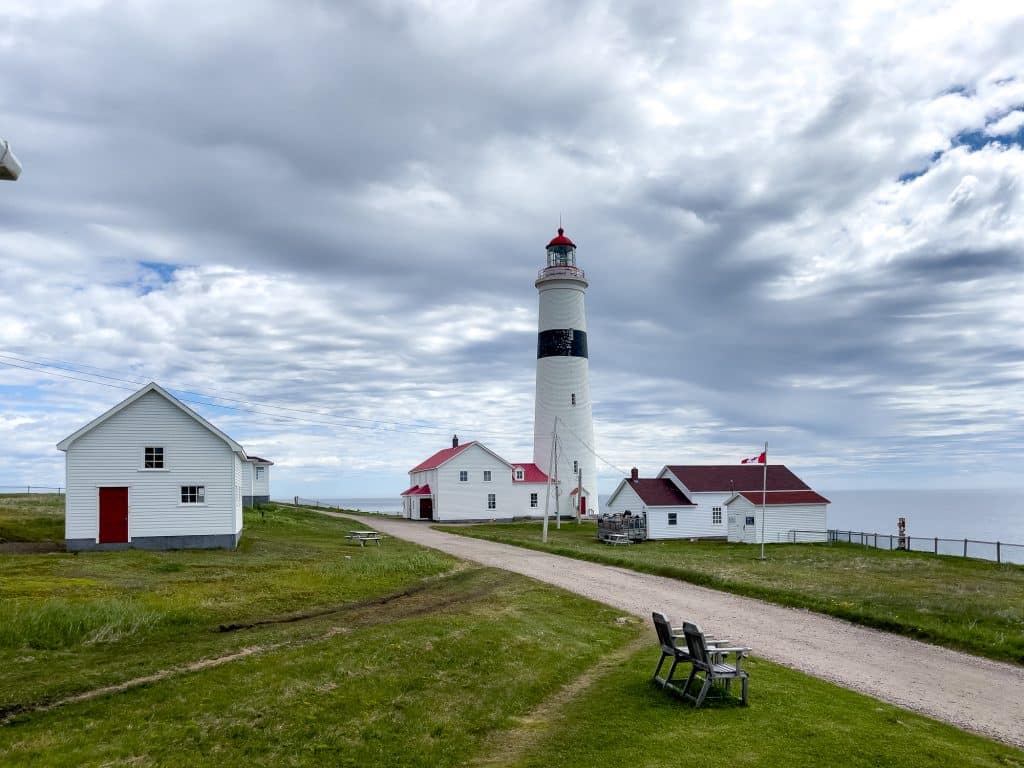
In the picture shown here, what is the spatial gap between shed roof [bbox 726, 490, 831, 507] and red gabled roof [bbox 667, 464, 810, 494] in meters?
0.72

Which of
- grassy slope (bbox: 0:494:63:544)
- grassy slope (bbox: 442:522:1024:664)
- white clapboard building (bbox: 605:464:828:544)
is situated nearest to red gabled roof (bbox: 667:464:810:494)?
white clapboard building (bbox: 605:464:828:544)

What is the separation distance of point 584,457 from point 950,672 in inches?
1795

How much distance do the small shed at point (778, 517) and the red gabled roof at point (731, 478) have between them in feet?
3.86

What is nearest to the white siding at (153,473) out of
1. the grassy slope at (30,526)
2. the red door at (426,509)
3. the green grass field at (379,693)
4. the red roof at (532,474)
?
the grassy slope at (30,526)

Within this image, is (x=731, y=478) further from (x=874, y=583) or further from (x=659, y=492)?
(x=874, y=583)

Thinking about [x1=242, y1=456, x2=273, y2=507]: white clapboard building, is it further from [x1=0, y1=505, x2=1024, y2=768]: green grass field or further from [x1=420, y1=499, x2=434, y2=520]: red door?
[x1=0, y1=505, x2=1024, y2=768]: green grass field

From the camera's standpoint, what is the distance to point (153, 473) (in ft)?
101

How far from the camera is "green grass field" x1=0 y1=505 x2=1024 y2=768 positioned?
30.6 feet

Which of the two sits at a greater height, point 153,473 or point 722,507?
point 153,473

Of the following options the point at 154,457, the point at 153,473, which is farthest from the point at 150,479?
the point at 154,457

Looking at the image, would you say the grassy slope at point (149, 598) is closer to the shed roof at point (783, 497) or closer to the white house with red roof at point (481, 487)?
the shed roof at point (783, 497)

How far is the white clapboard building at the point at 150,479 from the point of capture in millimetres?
30047

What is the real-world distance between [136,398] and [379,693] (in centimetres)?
2333

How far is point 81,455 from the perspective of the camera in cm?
3019
